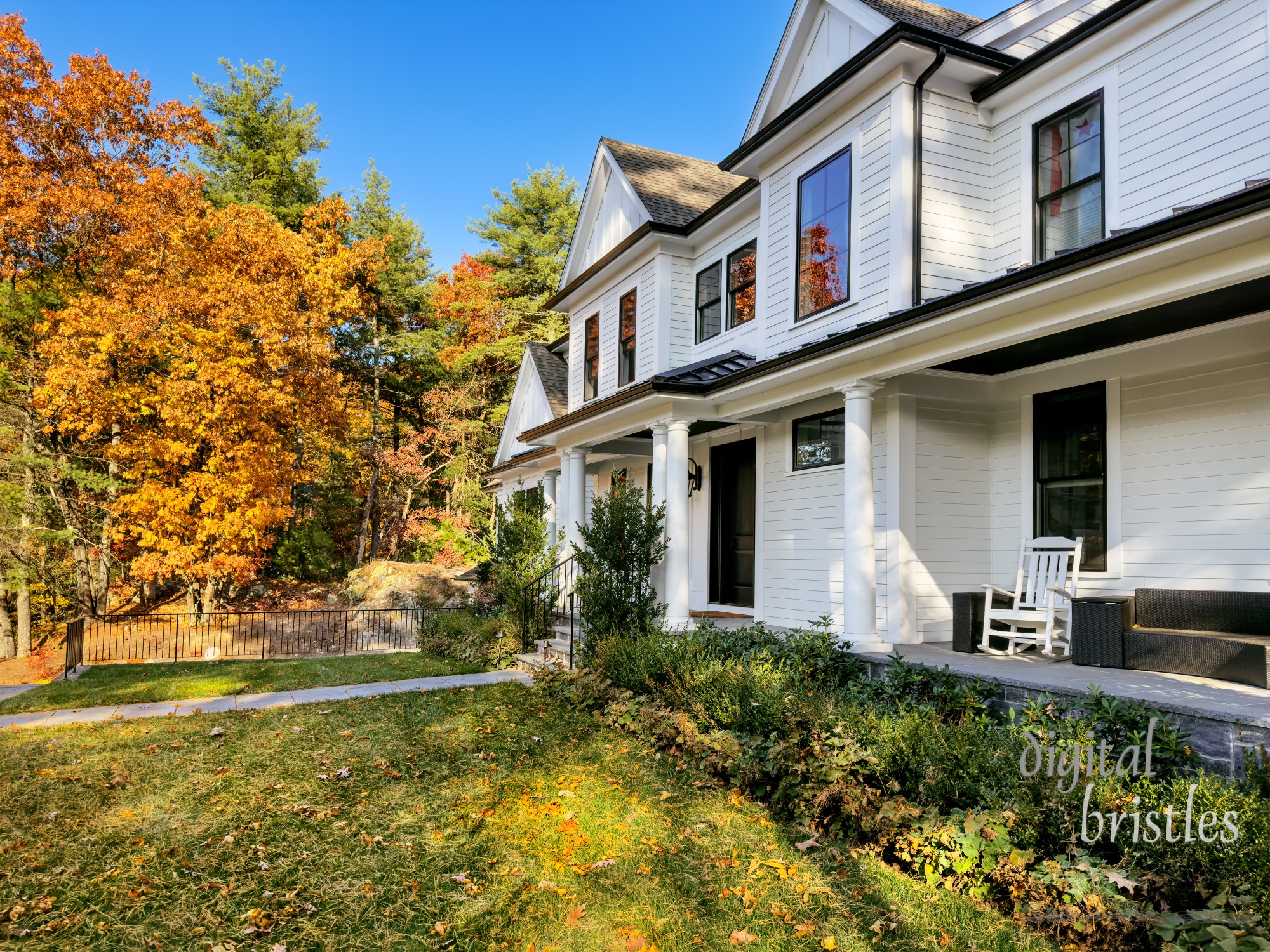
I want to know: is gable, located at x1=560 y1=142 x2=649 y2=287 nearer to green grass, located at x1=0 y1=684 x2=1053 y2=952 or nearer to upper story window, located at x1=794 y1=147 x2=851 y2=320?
upper story window, located at x1=794 y1=147 x2=851 y2=320

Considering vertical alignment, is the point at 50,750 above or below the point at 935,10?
A: below

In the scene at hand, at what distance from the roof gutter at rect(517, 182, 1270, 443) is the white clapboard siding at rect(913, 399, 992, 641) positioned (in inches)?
61.2

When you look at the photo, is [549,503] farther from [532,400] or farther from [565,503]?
[532,400]

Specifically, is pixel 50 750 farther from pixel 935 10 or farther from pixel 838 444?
pixel 935 10

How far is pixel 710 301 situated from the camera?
11.9 meters

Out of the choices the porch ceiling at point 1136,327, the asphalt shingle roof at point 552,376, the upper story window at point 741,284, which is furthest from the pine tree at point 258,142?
the porch ceiling at point 1136,327

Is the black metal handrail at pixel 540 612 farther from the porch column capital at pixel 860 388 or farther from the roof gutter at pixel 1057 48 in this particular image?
the roof gutter at pixel 1057 48

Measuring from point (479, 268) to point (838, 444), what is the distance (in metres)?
23.4

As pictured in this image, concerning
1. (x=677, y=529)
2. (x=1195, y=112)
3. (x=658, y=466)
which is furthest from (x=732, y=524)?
(x=1195, y=112)

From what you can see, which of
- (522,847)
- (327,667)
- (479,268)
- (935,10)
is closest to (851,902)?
(522,847)

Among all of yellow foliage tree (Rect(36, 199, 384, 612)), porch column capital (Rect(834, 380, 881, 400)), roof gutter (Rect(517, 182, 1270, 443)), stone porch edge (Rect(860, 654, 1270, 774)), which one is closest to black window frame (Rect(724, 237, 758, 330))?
roof gutter (Rect(517, 182, 1270, 443))

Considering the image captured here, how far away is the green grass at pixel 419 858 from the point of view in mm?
3527

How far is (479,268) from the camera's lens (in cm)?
2950

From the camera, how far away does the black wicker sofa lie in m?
5.35
